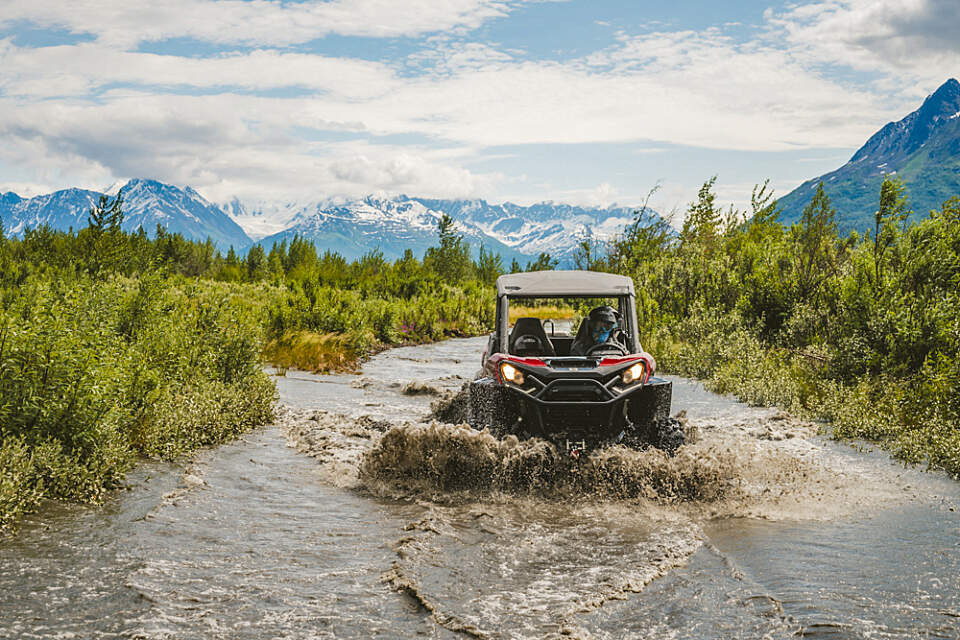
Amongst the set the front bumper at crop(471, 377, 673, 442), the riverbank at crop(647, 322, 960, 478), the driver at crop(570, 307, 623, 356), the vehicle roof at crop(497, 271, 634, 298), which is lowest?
the riverbank at crop(647, 322, 960, 478)

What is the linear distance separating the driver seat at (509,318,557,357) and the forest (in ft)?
13.7

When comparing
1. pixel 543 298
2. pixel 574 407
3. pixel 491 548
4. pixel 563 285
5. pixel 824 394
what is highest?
pixel 563 285

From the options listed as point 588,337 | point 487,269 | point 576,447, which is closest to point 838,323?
point 588,337

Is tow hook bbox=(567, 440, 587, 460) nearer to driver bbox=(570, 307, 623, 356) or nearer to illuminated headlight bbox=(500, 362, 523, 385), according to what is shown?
illuminated headlight bbox=(500, 362, 523, 385)

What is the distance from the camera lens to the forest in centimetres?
663

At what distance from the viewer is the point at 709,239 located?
28.5 metres

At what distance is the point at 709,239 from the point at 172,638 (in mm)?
27124

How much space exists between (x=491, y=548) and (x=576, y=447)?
1.62 meters

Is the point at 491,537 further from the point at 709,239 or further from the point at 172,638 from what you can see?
the point at 709,239

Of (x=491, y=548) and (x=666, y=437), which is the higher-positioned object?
(x=666, y=437)

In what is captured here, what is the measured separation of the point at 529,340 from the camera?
8156 millimetres

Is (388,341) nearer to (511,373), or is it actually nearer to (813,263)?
(813,263)

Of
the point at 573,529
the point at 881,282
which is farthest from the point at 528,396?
the point at 881,282

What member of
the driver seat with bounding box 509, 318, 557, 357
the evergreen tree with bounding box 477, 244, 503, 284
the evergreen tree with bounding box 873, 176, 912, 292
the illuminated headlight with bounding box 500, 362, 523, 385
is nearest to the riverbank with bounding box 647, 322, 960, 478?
the evergreen tree with bounding box 873, 176, 912, 292
